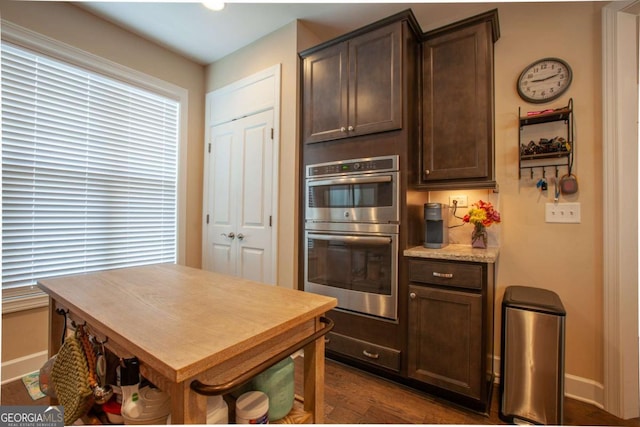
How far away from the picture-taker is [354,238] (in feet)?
6.73

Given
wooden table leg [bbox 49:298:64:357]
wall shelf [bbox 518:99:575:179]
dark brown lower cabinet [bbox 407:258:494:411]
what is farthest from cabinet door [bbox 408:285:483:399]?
wooden table leg [bbox 49:298:64:357]

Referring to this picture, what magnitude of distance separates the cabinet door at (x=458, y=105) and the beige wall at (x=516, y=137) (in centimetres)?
33

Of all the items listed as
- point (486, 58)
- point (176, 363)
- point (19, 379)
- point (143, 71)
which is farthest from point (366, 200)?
point (19, 379)

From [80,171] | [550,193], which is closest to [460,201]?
[550,193]

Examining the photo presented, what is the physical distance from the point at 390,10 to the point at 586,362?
2.87 m

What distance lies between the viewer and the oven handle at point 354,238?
6.33 feet

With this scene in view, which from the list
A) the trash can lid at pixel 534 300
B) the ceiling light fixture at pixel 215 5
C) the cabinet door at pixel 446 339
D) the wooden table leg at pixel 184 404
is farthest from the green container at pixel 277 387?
the ceiling light fixture at pixel 215 5

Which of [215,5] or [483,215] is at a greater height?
[215,5]

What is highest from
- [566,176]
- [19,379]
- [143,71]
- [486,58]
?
[143,71]

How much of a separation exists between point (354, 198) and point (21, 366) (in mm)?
2674

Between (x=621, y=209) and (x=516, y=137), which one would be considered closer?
(x=621, y=209)

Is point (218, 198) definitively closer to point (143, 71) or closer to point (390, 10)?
point (143, 71)

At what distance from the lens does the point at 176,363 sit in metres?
0.55

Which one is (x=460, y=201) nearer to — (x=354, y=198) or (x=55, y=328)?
(x=354, y=198)
